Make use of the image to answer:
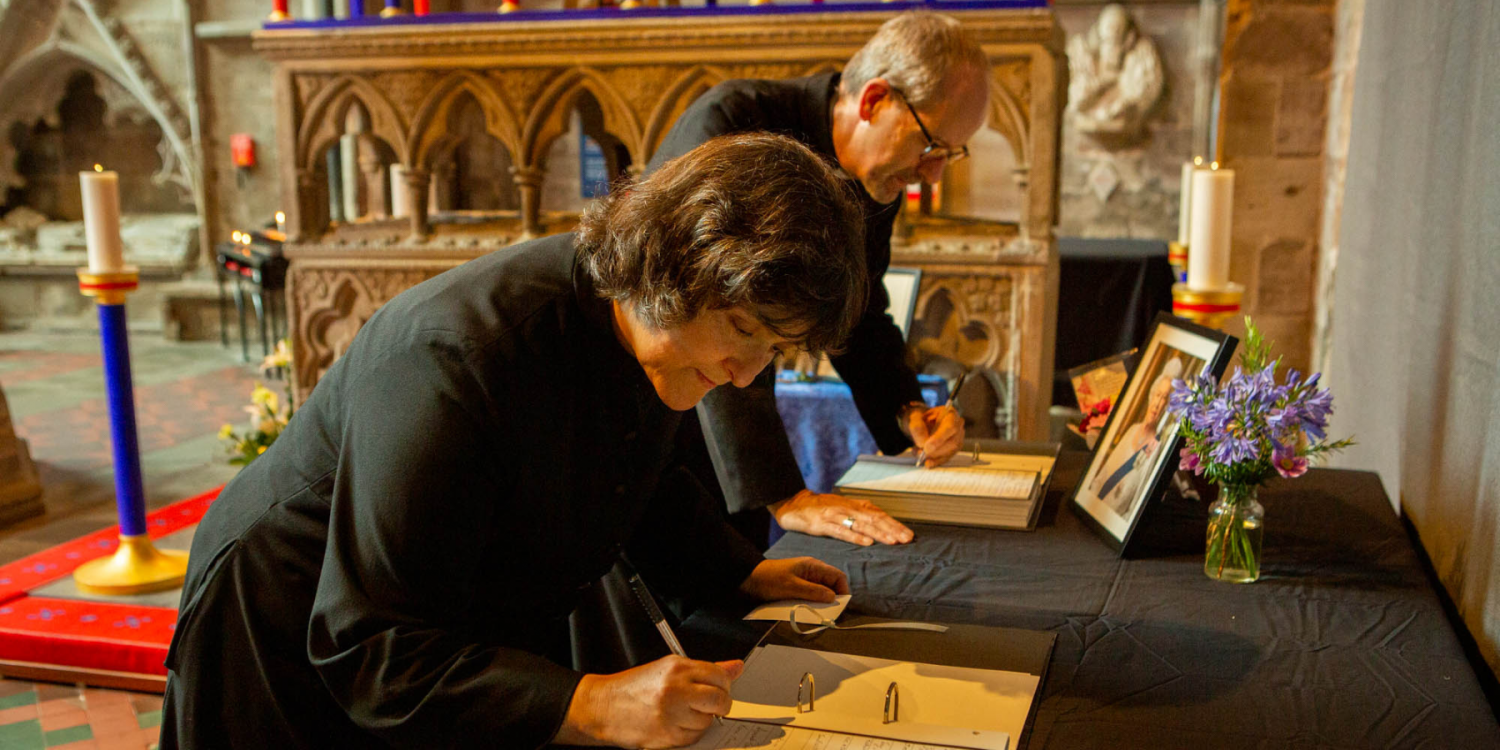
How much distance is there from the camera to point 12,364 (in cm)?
881

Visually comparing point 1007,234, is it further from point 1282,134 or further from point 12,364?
point 12,364

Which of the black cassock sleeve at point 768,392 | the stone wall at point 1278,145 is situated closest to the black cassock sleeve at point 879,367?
the black cassock sleeve at point 768,392

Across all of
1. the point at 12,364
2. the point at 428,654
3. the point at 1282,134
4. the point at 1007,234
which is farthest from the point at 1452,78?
the point at 12,364

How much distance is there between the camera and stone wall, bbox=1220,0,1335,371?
3.95 meters

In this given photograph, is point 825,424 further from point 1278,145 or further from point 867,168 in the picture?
point 1278,145

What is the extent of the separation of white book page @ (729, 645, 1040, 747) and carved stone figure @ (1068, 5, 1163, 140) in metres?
7.32

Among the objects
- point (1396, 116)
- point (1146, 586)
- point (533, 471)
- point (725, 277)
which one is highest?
point (1396, 116)

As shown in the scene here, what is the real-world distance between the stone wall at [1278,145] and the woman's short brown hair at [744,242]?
3.48 m

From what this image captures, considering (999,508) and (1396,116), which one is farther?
(1396,116)

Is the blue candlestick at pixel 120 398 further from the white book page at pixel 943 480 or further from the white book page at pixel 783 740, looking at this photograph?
the white book page at pixel 783 740

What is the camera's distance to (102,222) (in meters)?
3.00

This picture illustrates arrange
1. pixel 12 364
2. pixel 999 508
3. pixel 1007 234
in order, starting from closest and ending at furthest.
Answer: pixel 999 508 < pixel 1007 234 < pixel 12 364

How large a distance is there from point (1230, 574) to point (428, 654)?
1047mm

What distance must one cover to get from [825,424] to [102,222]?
204cm
